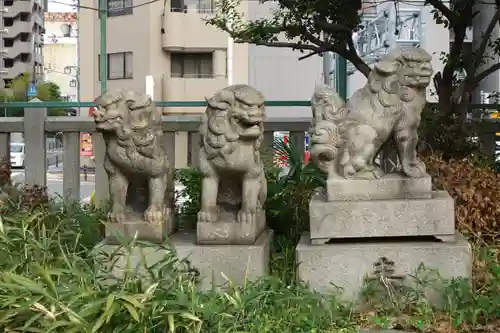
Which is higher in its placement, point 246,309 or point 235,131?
point 235,131

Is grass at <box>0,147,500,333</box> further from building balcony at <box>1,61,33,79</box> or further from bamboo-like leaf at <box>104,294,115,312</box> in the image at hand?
building balcony at <box>1,61,33,79</box>

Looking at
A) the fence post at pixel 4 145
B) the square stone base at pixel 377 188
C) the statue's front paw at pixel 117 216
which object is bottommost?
the statue's front paw at pixel 117 216

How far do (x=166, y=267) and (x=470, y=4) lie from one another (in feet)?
12.6

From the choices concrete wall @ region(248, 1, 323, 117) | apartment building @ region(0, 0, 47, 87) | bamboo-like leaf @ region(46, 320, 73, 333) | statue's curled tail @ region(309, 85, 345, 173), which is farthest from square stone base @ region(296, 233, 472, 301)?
apartment building @ region(0, 0, 47, 87)

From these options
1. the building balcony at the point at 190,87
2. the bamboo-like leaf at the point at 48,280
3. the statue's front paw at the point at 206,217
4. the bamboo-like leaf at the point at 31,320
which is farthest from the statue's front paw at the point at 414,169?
the building balcony at the point at 190,87

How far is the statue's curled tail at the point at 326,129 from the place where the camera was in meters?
4.27

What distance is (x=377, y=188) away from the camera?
166 inches

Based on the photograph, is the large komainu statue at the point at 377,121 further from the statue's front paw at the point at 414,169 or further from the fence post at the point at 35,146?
the fence post at the point at 35,146

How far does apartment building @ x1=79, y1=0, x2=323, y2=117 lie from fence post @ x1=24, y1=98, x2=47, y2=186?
6.95 m

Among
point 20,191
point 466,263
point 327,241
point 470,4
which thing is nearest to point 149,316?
point 327,241

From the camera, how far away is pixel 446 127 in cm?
619

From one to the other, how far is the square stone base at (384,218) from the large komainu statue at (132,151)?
1.02 metres

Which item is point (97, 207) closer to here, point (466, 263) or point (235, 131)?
point (235, 131)

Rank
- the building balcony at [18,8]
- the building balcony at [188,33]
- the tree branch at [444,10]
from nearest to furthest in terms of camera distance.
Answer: the tree branch at [444,10] < the building balcony at [188,33] < the building balcony at [18,8]
